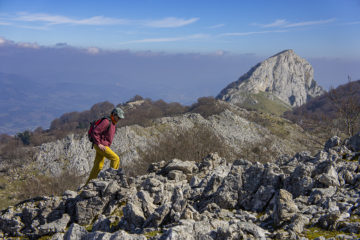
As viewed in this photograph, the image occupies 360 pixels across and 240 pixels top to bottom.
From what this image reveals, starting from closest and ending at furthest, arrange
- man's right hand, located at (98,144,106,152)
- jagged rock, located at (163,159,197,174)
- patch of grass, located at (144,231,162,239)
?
patch of grass, located at (144,231,162,239)
man's right hand, located at (98,144,106,152)
jagged rock, located at (163,159,197,174)

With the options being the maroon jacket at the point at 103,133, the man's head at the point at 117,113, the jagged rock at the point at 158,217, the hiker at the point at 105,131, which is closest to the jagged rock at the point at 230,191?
the jagged rock at the point at 158,217

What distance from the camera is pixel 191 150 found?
64.7 meters

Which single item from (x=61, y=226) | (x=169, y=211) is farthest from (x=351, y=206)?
(x=61, y=226)

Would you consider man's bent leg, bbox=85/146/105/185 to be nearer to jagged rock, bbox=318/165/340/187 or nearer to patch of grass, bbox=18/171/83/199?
jagged rock, bbox=318/165/340/187

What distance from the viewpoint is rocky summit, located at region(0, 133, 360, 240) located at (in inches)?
397

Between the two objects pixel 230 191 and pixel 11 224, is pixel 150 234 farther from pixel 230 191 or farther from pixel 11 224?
pixel 11 224

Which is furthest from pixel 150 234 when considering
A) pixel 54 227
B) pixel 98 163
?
pixel 98 163

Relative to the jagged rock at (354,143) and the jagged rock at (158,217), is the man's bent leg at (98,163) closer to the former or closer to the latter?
the jagged rock at (158,217)

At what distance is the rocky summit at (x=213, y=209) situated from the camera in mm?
10078

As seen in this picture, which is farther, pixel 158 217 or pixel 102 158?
pixel 102 158

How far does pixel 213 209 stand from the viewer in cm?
1381

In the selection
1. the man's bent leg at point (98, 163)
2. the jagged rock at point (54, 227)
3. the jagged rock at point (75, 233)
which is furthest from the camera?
the man's bent leg at point (98, 163)

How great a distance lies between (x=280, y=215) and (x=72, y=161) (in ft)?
257

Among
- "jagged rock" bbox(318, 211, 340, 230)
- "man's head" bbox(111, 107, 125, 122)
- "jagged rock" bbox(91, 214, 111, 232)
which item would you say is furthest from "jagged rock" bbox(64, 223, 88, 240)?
"jagged rock" bbox(318, 211, 340, 230)
